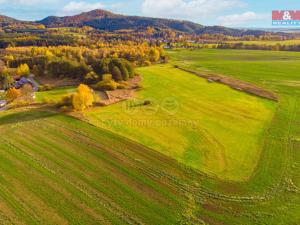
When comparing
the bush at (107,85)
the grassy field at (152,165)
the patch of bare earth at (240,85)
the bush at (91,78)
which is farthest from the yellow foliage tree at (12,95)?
the patch of bare earth at (240,85)

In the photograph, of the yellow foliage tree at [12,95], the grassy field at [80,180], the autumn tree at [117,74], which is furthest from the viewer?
the autumn tree at [117,74]

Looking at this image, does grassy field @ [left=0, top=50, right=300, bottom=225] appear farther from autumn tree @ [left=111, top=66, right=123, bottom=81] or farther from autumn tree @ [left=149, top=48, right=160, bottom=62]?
autumn tree @ [left=149, top=48, right=160, bottom=62]

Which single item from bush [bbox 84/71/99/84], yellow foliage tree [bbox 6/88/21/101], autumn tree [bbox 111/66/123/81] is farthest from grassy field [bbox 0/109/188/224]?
bush [bbox 84/71/99/84]

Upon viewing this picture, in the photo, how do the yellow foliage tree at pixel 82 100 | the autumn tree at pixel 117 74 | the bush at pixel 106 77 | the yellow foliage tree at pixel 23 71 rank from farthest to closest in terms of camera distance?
the yellow foliage tree at pixel 23 71, the autumn tree at pixel 117 74, the bush at pixel 106 77, the yellow foliage tree at pixel 82 100

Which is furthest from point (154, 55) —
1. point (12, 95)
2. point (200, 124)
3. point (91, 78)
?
point (200, 124)

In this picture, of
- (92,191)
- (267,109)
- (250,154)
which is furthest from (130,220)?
(267,109)

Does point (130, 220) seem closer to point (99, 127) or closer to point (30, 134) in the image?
point (99, 127)

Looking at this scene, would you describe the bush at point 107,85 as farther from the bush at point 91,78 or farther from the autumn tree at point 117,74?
the bush at point 91,78
